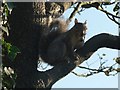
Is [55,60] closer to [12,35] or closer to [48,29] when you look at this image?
[48,29]

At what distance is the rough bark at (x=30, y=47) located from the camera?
3232mm

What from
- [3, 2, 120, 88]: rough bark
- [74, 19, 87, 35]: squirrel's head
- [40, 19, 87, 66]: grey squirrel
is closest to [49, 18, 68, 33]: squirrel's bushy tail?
[40, 19, 87, 66]: grey squirrel

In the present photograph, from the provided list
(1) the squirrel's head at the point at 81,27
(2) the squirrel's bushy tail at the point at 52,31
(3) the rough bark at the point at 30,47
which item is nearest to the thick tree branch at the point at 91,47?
(3) the rough bark at the point at 30,47

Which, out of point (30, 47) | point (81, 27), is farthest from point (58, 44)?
point (30, 47)

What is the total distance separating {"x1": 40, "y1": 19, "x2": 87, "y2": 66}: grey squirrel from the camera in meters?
4.04

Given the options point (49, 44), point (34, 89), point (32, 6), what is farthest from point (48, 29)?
point (34, 89)

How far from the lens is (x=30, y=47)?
3.32 metres

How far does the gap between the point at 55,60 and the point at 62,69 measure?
735 millimetres

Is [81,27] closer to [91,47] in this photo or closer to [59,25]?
[59,25]

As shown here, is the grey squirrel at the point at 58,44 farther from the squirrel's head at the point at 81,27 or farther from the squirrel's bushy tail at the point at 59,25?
the squirrel's head at the point at 81,27

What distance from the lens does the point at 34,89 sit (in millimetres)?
3236

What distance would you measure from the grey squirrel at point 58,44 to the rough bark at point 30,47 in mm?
421

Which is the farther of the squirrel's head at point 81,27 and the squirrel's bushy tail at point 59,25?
the squirrel's head at point 81,27

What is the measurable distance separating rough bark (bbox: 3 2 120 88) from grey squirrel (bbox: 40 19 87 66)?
1.38ft
